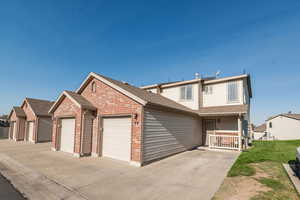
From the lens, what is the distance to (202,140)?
1479 cm

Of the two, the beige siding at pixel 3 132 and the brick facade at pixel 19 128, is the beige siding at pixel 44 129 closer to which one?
the brick facade at pixel 19 128

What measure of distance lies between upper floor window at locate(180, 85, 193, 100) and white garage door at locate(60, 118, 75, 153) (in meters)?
10.3

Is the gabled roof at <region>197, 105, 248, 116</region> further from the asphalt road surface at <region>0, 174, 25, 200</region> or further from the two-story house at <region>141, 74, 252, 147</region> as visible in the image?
the asphalt road surface at <region>0, 174, 25, 200</region>

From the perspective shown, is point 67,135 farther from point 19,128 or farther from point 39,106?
point 19,128

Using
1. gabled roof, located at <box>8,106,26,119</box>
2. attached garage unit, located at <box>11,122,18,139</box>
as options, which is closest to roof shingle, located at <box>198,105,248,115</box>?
gabled roof, located at <box>8,106,26,119</box>

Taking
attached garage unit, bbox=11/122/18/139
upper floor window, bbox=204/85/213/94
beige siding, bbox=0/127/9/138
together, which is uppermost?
upper floor window, bbox=204/85/213/94

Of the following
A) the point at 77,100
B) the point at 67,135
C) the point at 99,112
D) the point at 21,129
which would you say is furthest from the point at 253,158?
the point at 21,129

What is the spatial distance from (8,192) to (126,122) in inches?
203

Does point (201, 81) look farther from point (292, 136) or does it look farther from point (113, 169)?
point (292, 136)

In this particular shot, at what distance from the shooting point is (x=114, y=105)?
8914 mm

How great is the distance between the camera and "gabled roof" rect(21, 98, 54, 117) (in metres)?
17.4

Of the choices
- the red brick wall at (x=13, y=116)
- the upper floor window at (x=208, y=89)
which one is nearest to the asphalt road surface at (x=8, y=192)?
the upper floor window at (x=208, y=89)

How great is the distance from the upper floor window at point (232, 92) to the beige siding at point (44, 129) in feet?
65.2

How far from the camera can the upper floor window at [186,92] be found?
50.3ft
